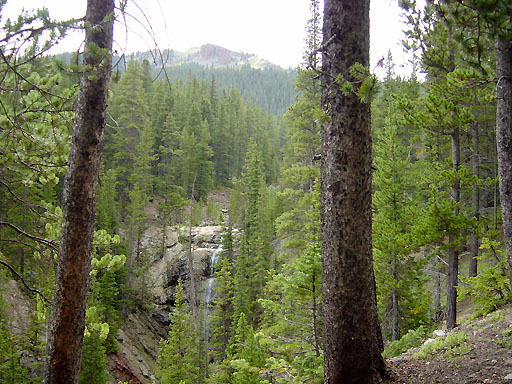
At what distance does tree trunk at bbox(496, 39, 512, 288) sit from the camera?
5270 mm

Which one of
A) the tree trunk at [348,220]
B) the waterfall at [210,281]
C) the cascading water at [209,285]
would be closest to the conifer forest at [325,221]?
the tree trunk at [348,220]

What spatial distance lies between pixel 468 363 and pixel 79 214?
4.96m

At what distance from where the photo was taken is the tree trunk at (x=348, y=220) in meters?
3.79

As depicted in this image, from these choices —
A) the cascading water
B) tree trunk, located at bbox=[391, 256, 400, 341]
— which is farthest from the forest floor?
the cascading water

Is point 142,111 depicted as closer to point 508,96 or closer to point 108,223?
point 108,223

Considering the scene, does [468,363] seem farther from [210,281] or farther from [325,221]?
[210,281]

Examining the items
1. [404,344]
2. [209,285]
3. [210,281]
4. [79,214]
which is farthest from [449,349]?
[210,281]

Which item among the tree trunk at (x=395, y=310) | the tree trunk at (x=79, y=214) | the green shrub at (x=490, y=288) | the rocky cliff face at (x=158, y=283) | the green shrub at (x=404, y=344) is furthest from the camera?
the rocky cliff face at (x=158, y=283)

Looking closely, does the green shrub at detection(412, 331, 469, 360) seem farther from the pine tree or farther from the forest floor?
the pine tree

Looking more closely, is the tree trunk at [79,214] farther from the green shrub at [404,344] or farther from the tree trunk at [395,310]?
the tree trunk at [395,310]

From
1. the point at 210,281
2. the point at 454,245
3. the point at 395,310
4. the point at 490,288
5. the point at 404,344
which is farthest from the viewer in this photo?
the point at 210,281

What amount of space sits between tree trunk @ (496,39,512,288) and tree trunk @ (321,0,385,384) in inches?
106

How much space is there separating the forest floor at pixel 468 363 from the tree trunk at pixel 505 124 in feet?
3.95

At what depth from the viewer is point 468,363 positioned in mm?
4609
